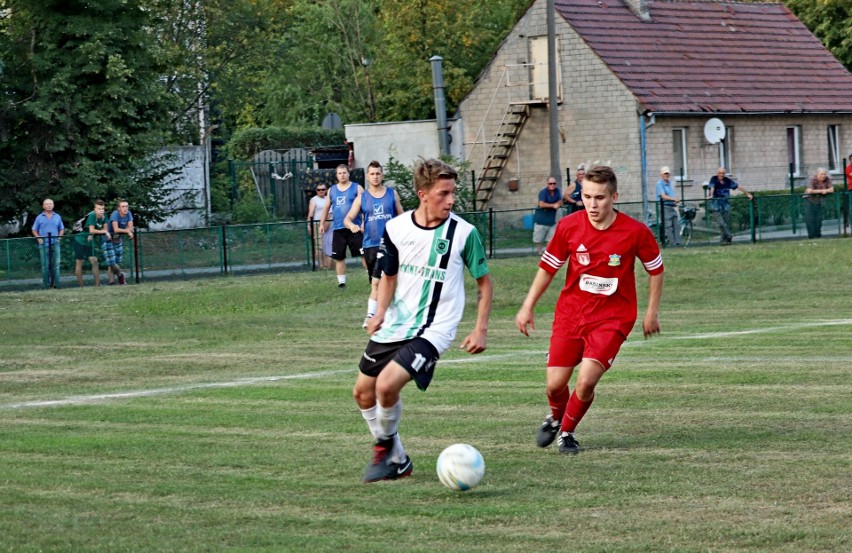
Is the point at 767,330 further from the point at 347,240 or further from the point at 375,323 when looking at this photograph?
the point at 375,323

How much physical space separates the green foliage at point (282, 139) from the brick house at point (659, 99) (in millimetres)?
8136

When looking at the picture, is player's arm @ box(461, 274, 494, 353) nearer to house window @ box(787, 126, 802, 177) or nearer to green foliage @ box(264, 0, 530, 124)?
house window @ box(787, 126, 802, 177)

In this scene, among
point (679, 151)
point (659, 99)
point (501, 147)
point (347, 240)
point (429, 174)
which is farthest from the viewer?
point (501, 147)

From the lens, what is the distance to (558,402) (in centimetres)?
951

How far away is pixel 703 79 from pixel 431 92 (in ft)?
40.7

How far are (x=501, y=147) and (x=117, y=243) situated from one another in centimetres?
2169

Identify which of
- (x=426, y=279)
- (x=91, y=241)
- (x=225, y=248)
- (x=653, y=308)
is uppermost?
(x=91, y=241)

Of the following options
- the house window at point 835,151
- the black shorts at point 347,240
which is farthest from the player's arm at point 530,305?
the house window at point 835,151

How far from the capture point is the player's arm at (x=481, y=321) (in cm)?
855

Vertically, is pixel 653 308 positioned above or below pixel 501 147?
below

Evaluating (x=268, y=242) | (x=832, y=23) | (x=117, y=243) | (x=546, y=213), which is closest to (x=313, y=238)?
(x=268, y=242)

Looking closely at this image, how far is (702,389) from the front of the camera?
12.1m

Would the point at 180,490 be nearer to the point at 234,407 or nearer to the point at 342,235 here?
the point at 234,407

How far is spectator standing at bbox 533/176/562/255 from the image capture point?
111ft
